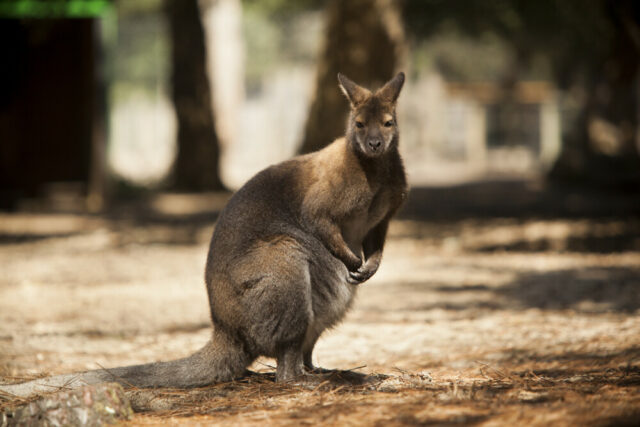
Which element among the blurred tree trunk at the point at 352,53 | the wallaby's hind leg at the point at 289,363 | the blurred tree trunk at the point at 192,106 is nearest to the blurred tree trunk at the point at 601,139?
the blurred tree trunk at the point at 352,53

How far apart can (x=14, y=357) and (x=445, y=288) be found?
4.23 m

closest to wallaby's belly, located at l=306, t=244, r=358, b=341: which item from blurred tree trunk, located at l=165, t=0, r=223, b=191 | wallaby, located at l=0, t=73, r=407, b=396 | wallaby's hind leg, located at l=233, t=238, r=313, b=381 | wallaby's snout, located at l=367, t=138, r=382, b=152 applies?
wallaby, located at l=0, t=73, r=407, b=396

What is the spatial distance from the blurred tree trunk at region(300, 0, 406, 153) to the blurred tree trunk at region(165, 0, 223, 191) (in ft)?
16.7

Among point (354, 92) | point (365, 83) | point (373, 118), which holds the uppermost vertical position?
point (365, 83)

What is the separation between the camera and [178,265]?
9.53m

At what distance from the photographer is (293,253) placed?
160 inches

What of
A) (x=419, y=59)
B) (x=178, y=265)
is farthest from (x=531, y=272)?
(x=419, y=59)

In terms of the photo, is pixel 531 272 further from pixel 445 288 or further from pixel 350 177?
pixel 350 177

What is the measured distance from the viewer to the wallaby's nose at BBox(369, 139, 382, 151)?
163 inches

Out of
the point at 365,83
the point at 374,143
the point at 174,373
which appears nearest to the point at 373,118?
the point at 374,143

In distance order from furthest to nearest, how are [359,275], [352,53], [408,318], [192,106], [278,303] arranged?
[192,106]
[352,53]
[408,318]
[359,275]
[278,303]

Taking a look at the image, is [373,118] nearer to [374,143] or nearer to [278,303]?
[374,143]

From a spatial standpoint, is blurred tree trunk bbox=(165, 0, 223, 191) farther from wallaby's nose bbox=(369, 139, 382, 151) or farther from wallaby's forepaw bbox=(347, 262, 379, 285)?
wallaby's nose bbox=(369, 139, 382, 151)

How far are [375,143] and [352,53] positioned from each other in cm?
818
